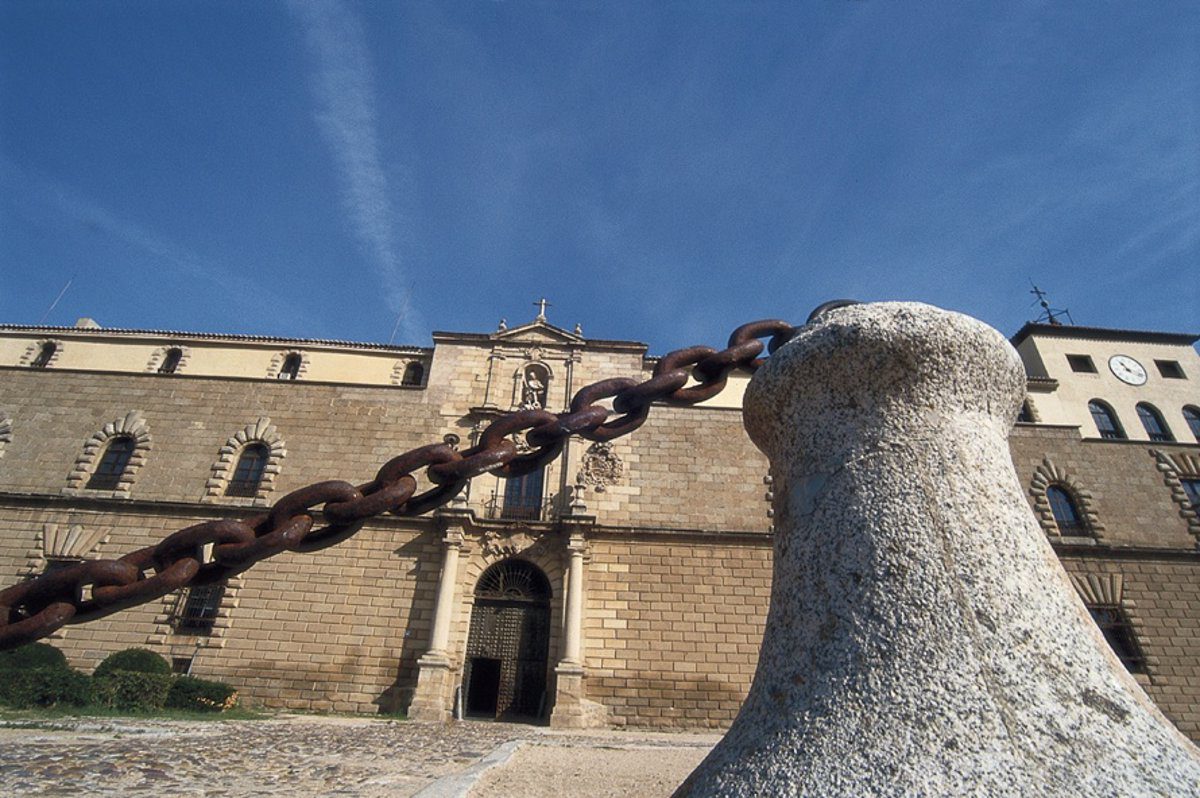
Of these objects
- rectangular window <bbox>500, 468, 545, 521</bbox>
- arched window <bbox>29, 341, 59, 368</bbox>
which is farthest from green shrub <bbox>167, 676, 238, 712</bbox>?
arched window <bbox>29, 341, 59, 368</bbox>

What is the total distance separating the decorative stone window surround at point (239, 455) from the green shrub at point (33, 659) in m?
4.37

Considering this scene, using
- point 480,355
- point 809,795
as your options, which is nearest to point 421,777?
point 809,795

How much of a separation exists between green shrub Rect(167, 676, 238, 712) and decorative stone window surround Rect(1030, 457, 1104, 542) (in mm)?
19931

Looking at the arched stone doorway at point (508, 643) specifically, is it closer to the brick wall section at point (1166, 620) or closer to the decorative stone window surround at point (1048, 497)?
the decorative stone window surround at point (1048, 497)

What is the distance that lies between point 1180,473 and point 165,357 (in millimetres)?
33729

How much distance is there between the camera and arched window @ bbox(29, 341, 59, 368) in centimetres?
2170

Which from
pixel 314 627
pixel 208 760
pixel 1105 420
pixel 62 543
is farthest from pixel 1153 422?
pixel 62 543

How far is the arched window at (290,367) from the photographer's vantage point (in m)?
20.9

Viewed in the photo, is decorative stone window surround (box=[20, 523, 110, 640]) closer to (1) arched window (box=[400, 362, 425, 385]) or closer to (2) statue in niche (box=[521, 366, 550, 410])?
(1) arched window (box=[400, 362, 425, 385])

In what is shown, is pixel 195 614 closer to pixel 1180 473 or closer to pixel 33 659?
pixel 33 659

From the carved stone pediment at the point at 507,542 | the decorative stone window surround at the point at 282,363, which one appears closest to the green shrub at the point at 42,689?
the carved stone pediment at the point at 507,542

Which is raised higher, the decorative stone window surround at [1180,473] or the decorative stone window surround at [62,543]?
the decorative stone window surround at [1180,473]

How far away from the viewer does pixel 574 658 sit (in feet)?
43.5

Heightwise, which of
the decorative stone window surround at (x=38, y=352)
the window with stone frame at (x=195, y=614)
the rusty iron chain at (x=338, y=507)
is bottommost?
the rusty iron chain at (x=338, y=507)
